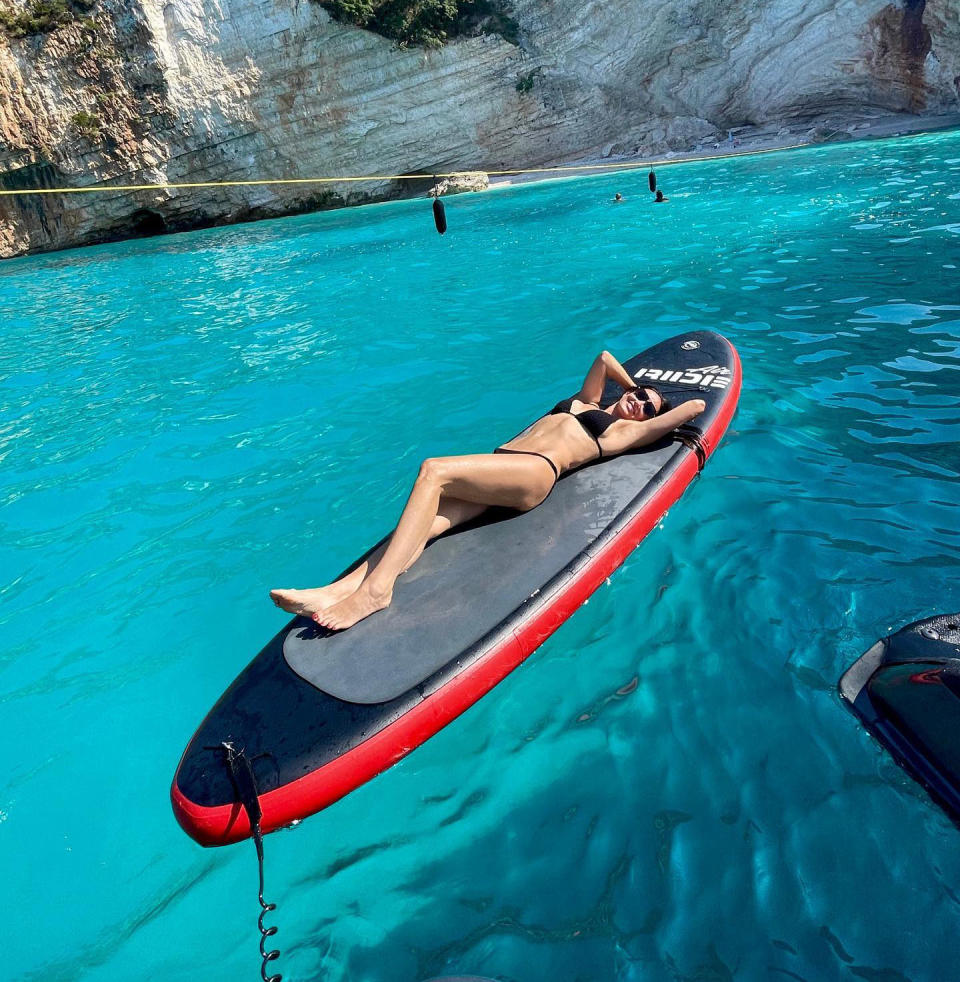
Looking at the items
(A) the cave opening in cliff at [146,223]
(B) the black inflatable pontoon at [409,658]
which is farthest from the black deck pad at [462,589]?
(A) the cave opening in cliff at [146,223]

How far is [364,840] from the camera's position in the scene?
9.53 ft

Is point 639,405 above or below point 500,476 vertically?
below

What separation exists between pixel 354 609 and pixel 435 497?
0.70m

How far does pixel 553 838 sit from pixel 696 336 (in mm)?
4758

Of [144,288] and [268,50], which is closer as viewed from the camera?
[144,288]

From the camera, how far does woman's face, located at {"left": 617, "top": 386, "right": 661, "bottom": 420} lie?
186 inches

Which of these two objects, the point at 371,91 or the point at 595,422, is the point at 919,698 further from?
the point at 371,91

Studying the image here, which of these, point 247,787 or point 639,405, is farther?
point 639,405

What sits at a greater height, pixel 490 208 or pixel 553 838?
pixel 490 208

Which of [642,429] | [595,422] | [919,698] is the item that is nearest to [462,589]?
[595,422]

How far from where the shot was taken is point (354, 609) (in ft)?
11.1

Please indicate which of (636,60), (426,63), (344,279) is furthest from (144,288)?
(636,60)

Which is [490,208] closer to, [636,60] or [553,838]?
[636,60]

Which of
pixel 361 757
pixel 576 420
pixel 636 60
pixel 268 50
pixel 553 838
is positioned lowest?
pixel 553 838
